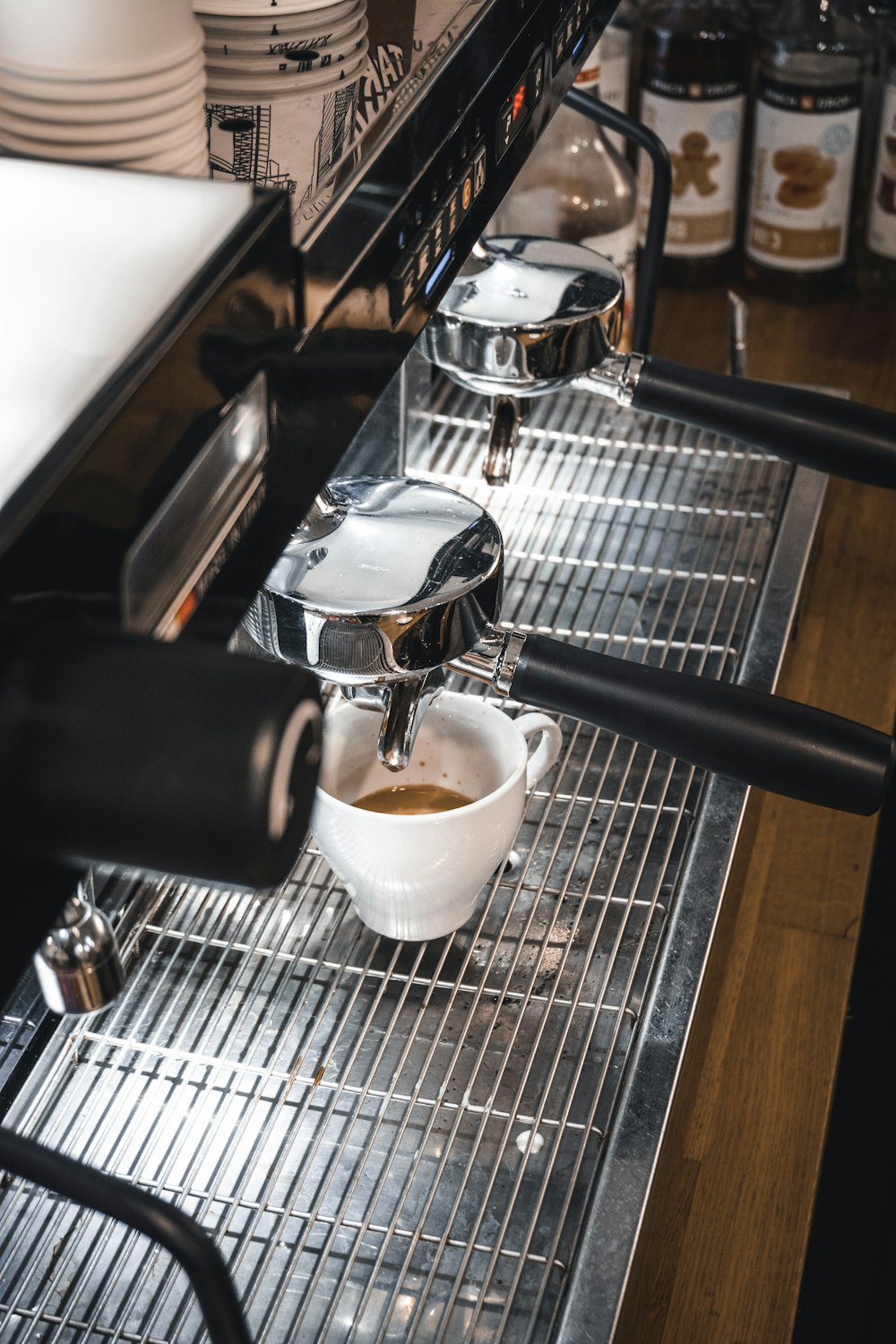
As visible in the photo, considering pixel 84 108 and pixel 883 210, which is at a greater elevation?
pixel 84 108

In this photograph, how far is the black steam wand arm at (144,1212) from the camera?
31 centimetres

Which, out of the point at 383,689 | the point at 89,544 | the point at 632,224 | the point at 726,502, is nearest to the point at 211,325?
the point at 89,544

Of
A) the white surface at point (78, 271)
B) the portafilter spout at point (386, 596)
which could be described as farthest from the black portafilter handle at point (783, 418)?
the white surface at point (78, 271)

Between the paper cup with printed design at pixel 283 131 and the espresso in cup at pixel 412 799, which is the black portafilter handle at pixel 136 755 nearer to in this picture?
the paper cup with printed design at pixel 283 131

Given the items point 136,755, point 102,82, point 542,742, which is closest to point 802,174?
point 542,742

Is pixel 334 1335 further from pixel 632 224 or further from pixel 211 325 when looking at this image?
pixel 632 224

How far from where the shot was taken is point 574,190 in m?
1.04

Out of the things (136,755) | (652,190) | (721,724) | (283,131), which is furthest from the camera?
(652,190)

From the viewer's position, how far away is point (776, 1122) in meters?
0.64

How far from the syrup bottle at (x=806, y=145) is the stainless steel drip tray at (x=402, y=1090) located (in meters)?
0.62

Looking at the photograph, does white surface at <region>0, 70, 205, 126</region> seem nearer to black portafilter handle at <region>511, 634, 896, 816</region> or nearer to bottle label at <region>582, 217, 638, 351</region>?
black portafilter handle at <region>511, 634, 896, 816</region>

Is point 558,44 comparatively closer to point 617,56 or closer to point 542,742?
point 542,742

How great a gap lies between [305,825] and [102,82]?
0.57 feet

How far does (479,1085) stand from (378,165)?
1.15 feet
